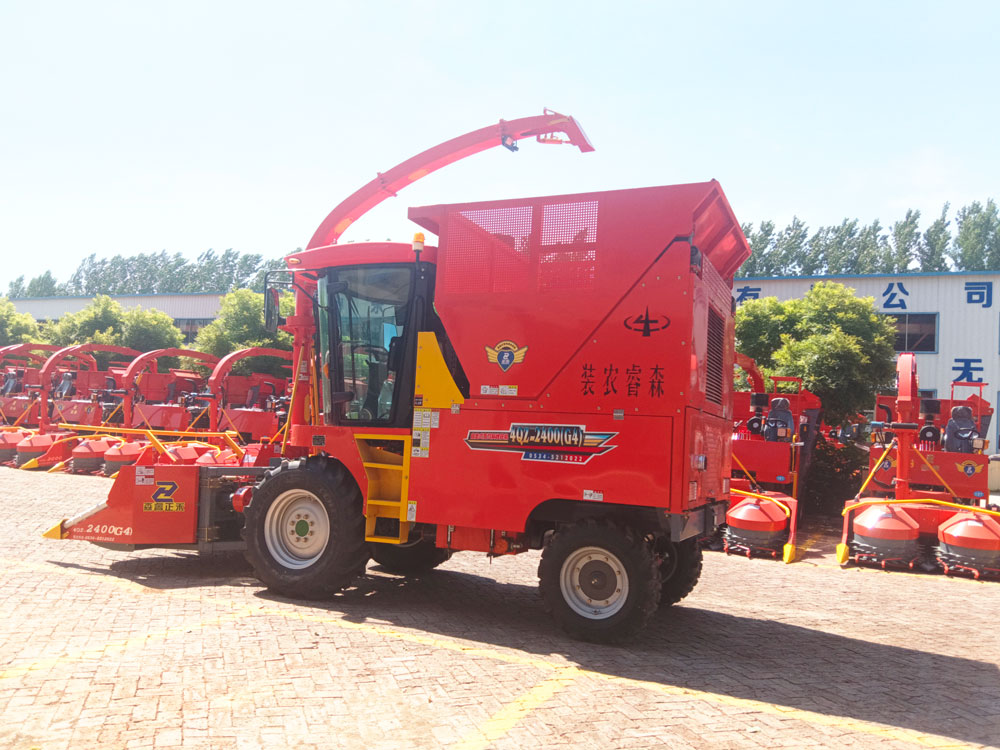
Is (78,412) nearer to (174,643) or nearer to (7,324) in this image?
(174,643)

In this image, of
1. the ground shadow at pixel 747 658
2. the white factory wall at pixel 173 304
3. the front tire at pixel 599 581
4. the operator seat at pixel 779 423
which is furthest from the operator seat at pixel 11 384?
the front tire at pixel 599 581

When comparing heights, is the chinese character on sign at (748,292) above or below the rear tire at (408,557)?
above

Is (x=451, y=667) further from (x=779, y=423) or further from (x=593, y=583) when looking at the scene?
(x=779, y=423)

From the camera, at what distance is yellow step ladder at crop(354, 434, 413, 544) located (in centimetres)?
682

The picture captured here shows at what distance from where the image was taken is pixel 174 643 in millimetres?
5359

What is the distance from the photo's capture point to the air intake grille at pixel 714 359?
6.49 m

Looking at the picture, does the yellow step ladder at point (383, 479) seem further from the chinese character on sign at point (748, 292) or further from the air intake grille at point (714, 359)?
the chinese character on sign at point (748, 292)

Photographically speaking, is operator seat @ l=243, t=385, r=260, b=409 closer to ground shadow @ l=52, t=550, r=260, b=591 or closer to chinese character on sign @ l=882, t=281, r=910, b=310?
ground shadow @ l=52, t=550, r=260, b=591

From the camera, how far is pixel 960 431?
41.5 feet

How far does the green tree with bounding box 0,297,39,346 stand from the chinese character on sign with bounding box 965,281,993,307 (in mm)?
43427

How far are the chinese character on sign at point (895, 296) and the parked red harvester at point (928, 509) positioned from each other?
17824 millimetres

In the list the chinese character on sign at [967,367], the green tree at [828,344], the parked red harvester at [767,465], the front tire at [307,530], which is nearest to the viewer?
the front tire at [307,530]

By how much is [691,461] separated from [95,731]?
4.09 meters

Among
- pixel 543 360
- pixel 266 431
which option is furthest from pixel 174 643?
pixel 266 431
